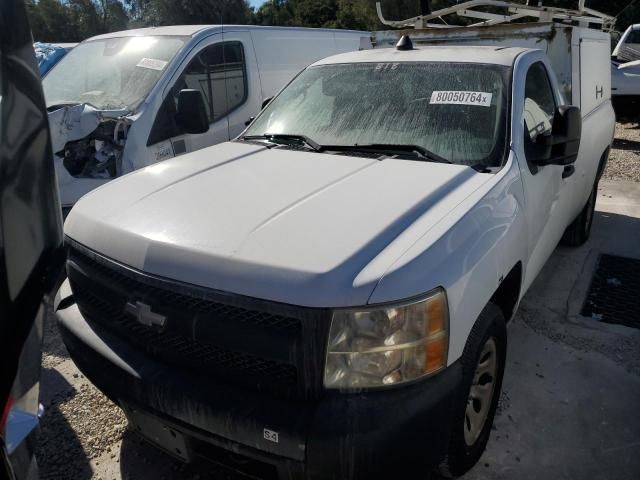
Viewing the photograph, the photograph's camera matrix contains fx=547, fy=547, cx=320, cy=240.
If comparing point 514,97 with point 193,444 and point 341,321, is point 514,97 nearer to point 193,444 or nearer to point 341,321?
point 341,321

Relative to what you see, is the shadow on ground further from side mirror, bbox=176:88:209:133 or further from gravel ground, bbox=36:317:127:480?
side mirror, bbox=176:88:209:133

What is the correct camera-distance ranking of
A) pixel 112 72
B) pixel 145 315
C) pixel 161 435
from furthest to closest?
pixel 112 72
pixel 161 435
pixel 145 315

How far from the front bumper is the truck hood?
37 centimetres

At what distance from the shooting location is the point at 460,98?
3010 millimetres

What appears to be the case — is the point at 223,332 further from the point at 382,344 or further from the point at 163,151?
the point at 163,151

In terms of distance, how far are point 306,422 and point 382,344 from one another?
1.15 feet

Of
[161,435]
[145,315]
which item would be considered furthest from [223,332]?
[161,435]

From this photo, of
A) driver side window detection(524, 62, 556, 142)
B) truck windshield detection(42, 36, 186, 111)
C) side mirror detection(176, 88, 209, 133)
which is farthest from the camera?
truck windshield detection(42, 36, 186, 111)

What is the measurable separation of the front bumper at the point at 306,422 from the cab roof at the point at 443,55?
204cm

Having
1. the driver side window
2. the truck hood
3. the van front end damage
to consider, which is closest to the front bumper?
the truck hood

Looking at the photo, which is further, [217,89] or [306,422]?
[217,89]

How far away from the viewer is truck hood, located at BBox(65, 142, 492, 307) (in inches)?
71.7

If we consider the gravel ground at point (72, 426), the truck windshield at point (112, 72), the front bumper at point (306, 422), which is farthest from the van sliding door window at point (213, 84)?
the front bumper at point (306, 422)

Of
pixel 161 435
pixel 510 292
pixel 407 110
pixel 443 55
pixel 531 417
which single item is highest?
pixel 443 55
